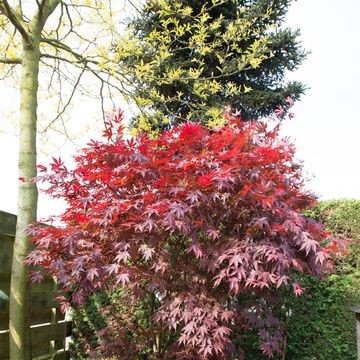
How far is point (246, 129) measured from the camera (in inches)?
163

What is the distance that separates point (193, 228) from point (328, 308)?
97.9 inches

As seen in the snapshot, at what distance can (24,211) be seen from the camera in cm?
474

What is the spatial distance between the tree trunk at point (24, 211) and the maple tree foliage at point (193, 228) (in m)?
0.50

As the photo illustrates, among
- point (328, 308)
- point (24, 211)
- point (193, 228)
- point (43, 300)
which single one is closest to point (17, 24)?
point (24, 211)

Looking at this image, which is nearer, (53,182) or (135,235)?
(135,235)

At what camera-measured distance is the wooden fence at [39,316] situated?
471 centimetres

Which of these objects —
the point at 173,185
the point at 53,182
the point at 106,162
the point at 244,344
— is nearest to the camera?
the point at 173,185

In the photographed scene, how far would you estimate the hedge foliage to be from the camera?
523 cm

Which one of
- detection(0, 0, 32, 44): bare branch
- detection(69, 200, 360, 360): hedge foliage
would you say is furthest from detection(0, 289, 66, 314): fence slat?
detection(0, 0, 32, 44): bare branch

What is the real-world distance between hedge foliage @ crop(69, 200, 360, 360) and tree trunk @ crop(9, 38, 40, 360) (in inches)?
94.3

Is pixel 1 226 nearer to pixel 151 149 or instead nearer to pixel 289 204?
pixel 151 149

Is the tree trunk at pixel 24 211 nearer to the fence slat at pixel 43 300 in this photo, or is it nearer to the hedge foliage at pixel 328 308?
the fence slat at pixel 43 300

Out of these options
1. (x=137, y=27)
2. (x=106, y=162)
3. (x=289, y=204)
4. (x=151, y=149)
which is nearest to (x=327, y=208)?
(x=289, y=204)

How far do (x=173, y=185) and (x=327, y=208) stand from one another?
2534mm
